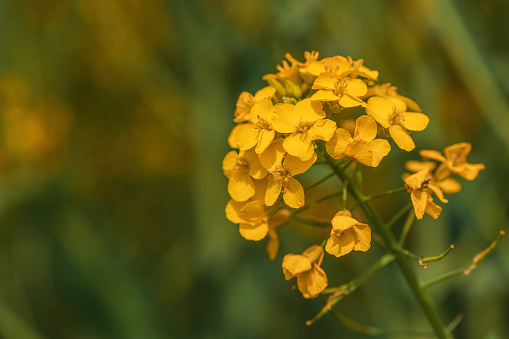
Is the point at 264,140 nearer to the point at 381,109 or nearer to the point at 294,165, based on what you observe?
the point at 294,165

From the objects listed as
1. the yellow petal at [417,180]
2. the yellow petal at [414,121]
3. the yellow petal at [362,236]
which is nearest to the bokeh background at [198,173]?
the yellow petal at [414,121]

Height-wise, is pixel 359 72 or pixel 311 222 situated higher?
pixel 359 72

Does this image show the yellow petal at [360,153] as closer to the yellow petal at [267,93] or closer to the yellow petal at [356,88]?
the yellow petal at [356,88]

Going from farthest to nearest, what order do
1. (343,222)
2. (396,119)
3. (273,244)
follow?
(273,244)
(396,119)
(343,222)

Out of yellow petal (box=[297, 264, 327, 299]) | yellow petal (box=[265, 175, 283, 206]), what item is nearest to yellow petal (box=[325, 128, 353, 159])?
yellow petal (box=[265, 175, 283, 206])

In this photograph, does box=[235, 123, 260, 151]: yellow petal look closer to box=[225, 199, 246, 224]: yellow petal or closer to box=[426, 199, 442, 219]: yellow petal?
box=[225, 199, 246, 224]: yellow petal

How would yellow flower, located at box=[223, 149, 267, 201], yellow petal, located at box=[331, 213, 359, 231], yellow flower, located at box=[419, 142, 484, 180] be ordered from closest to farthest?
yellow petal, located at box=[331, 213, 359, 231], yellow flower, located at box=[223, 149, 267, 201], yellow flower, located at box=[419, 142, 484, 180]

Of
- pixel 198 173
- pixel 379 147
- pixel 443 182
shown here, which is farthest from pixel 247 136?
pixel 198 173
